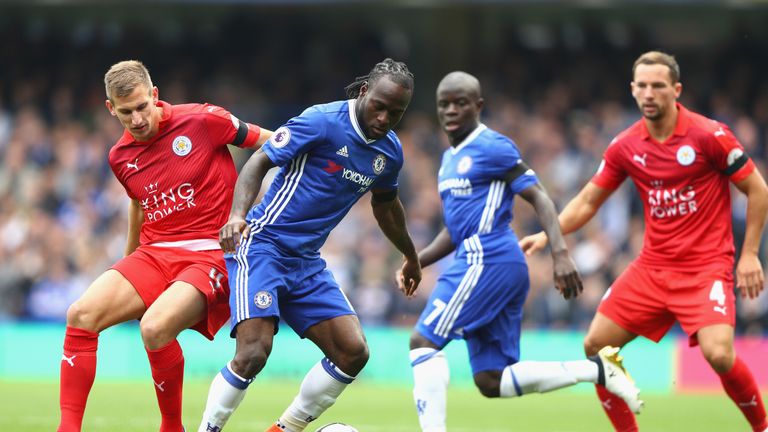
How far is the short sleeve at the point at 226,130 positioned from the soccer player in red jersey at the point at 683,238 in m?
2.19

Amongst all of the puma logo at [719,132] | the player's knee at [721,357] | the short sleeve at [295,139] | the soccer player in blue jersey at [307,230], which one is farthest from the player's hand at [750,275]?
the short sleeve at [295,139]

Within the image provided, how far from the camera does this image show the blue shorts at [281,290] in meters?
7.49

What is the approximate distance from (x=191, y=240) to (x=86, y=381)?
3.66 feet

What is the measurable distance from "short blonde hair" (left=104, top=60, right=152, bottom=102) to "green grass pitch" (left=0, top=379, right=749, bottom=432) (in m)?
3.16

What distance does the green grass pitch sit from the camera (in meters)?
10.9

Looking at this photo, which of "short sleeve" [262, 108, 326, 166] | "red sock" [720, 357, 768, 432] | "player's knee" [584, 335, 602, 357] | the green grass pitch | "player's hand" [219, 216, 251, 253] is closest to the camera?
"player's hand" [219, 216, 251, 253]

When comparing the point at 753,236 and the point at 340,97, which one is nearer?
the point at 753,236

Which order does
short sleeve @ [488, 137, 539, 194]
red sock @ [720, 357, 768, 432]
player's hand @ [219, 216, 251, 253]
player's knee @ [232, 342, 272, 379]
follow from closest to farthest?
player's hand @ [219, 216, 251, 253]
player's knee @ [232, 342, 272, 379]
red sock @ [720, 357, 768, 432]
short sleeve @ [488, 137, 539, 194]

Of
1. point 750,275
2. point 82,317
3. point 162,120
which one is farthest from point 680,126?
point 82,317

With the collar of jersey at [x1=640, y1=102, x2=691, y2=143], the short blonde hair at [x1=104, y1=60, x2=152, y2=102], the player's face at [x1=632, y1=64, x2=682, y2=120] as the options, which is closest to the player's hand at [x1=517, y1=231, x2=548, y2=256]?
the collar of jersey at [x1=640, y1=102, x2=691, y2=143]

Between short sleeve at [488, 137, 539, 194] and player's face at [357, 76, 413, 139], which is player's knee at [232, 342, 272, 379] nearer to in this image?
player's face at [357, 76, 413, 139]

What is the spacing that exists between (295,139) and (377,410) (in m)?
5.78

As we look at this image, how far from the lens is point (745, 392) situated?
845 cm

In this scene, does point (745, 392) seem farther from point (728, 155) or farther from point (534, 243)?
point (534, 243)
